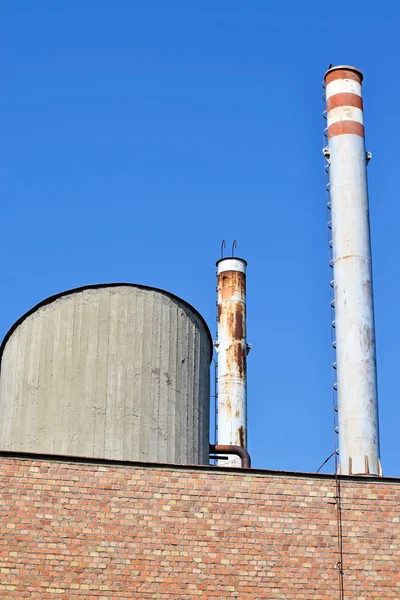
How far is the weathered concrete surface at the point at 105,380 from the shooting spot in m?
17.4

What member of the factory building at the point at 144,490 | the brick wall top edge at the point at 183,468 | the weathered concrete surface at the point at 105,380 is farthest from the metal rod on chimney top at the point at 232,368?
the brick wall top edge at the point at 183,468

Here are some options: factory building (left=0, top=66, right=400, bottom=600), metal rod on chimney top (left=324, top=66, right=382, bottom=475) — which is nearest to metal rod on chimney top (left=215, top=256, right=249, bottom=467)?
metal rod on chimney top (left=324, top=66, right=382, bottom=475)

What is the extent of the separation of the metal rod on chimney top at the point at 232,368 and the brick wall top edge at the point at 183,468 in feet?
44.4

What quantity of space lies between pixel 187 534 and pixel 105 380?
121 inches

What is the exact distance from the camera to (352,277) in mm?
25109

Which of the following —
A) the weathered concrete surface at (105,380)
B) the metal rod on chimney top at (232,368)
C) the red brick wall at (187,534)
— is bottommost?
the red brick wall at (187,534)

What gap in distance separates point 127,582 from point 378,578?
383 cm

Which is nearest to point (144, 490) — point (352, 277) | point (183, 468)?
point (183, 468)

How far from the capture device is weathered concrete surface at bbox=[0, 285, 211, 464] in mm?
17359

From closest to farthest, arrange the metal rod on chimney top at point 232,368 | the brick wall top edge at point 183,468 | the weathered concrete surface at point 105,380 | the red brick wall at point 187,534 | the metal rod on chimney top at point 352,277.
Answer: the red brick wall at point 187,534 → the brick wall top edge at point 183,468 → the weathered concrete surface at point 105,380 → the metal rod on chimney top at point 352,277 → the metal rod on chimney top at point 232,368

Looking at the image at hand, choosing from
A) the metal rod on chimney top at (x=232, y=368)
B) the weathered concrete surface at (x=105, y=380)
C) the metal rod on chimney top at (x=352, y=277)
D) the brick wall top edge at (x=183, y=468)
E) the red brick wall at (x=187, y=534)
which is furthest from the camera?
the metal rod on chimney top at (x=232, y=368)

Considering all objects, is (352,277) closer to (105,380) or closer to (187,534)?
(105,380)

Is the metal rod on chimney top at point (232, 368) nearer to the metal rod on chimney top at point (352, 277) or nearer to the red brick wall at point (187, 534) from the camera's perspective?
the metal rod on chimney top at point (352, 277)

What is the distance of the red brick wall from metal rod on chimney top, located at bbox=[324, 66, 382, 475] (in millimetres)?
6964
